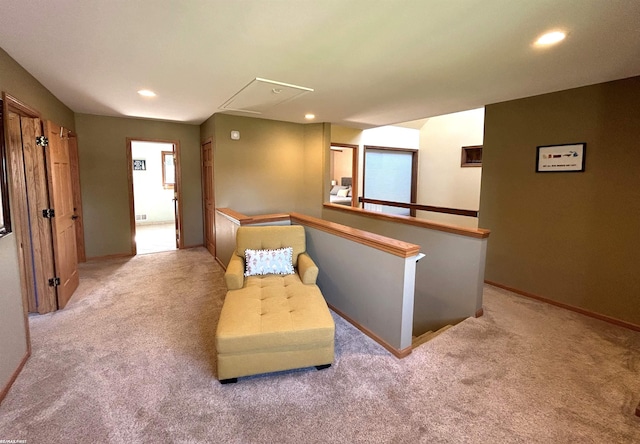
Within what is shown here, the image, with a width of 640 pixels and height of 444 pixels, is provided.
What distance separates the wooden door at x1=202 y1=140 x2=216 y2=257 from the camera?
4.87 metres

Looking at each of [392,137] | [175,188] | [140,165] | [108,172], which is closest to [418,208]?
[392,137]

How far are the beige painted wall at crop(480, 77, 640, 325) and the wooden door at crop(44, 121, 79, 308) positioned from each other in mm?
4817

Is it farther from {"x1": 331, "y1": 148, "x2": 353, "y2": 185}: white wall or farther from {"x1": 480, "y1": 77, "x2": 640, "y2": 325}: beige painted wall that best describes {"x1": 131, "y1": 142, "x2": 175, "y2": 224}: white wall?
{"x1": 480, "y1": 77, "x2": 640, "y2": 325}: beige painted wall

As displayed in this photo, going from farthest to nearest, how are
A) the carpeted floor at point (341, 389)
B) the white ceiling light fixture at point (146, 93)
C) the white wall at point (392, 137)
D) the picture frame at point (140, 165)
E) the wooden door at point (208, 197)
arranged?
1. the picture frame at point (140, 165)
2. the white wall at point (392, 137)
3. the wooden door at point (208, 197)
4. the white ceiling light fixture at point (146, 93)
5. the carpeted floor at point (341, 389)

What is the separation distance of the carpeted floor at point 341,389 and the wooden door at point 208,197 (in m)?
2.27

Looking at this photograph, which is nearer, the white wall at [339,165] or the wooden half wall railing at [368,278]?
the wooden half wall railing at [368,278]

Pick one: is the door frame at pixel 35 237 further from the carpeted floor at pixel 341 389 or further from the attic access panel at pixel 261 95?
the attic access panel at pixel 261 95

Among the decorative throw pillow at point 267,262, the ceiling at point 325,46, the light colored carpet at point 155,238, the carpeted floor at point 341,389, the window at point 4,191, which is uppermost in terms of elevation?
the ceiling at point 325,46

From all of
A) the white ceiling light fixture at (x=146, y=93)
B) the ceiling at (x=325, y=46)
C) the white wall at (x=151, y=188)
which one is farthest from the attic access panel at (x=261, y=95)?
the white wall at (x=151, y=188)

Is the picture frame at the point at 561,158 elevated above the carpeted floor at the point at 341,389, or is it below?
above

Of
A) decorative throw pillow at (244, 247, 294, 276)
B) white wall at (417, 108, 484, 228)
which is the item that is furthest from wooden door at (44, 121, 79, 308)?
white wall at (417, 108, 484, 228)

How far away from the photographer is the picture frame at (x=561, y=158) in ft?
9.96

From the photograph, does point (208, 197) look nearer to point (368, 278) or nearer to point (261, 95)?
point (261, 95)

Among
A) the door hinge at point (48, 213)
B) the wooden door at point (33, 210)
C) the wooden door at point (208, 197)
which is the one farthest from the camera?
the wooden door at point (208, 197)
